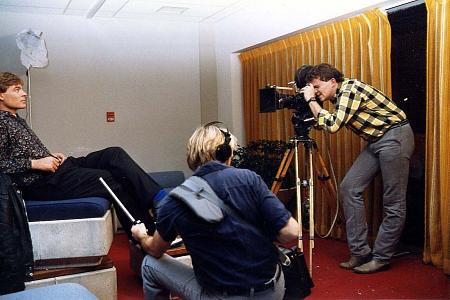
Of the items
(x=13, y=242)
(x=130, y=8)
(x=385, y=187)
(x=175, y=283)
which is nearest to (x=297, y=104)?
(x=385, y=187)

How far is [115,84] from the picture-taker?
450 centimetres

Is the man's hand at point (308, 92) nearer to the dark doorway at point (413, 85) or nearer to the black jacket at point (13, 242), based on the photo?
the dark doorway at point (413, 85)

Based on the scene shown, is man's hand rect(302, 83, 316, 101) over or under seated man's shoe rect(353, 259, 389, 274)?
over

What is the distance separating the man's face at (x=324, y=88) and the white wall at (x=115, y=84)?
2.11 meters

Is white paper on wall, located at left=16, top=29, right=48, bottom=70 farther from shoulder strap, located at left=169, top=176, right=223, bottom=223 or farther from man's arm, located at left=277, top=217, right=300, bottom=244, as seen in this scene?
man's arm, located at left=277, top=217, right=300, bottom=244

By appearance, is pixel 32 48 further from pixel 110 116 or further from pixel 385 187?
pixel 385 187

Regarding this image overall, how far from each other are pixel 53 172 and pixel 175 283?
1.25m

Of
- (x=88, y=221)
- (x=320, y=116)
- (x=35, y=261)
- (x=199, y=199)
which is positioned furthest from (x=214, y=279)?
(x=320, y=116)

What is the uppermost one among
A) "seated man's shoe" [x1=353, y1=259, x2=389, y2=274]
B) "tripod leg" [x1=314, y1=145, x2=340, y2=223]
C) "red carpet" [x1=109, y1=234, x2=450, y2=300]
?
"tripod leg" [x1=314, y1=145, x2=340, y2=223]

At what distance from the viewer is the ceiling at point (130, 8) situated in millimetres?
3873

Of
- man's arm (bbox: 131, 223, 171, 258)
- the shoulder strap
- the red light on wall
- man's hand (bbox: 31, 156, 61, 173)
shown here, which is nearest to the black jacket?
man's hand (bbox: 31, 156, 61, 173)

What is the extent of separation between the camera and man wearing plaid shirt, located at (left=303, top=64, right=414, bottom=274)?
2643mm

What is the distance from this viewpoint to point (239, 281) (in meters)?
1.40

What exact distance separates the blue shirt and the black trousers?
112 centimetres
